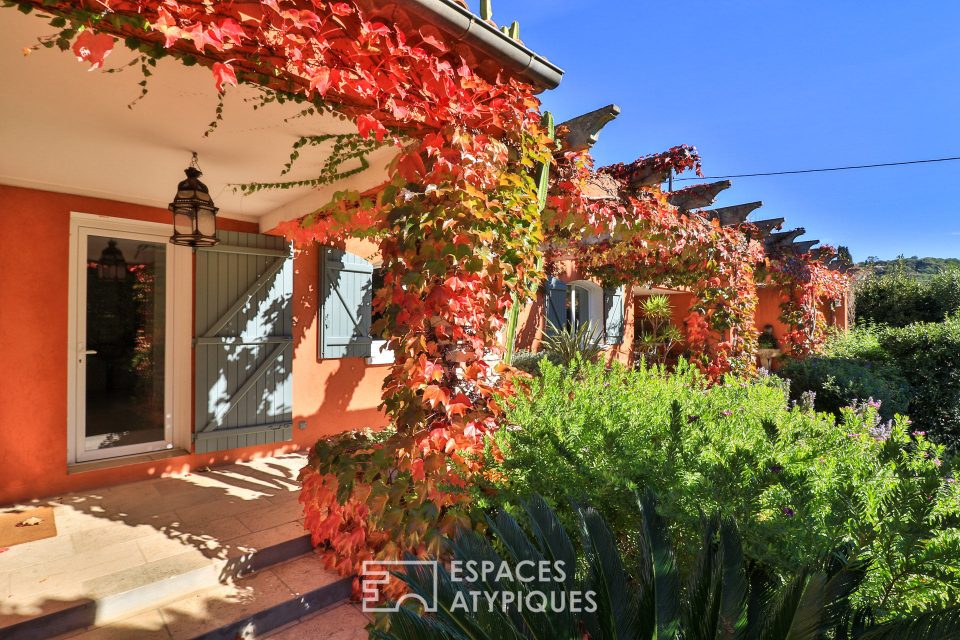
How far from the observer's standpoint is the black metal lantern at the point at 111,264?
3.91m

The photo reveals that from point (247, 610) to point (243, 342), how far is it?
2.54m

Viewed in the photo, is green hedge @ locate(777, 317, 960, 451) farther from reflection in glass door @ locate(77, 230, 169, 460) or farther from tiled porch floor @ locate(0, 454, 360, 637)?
reflection in glass door @ locate(77, 230, 169, 460)

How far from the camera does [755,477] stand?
131 cm

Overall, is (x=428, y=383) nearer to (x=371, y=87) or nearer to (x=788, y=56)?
(x=371, y=87)

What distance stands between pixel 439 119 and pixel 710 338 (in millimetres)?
4695

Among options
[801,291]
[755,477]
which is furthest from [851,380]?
[755,477]

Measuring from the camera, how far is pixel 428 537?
2018 millimetres

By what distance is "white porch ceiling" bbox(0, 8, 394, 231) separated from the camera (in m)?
1.91

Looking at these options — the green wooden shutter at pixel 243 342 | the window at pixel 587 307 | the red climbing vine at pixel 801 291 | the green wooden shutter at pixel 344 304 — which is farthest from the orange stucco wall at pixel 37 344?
the red climbing vine at pixel 801 291

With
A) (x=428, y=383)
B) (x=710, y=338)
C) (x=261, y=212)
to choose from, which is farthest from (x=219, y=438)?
(x=710, y=338)

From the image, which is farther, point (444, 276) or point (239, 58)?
point (444, 276)

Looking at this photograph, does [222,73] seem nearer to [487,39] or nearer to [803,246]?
[487,39]

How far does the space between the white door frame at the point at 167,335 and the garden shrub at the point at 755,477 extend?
11.7 feet

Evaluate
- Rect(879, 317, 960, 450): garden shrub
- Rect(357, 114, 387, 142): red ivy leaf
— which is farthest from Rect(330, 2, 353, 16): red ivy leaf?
Rect(879, 317, 960, 450): garden shrub
